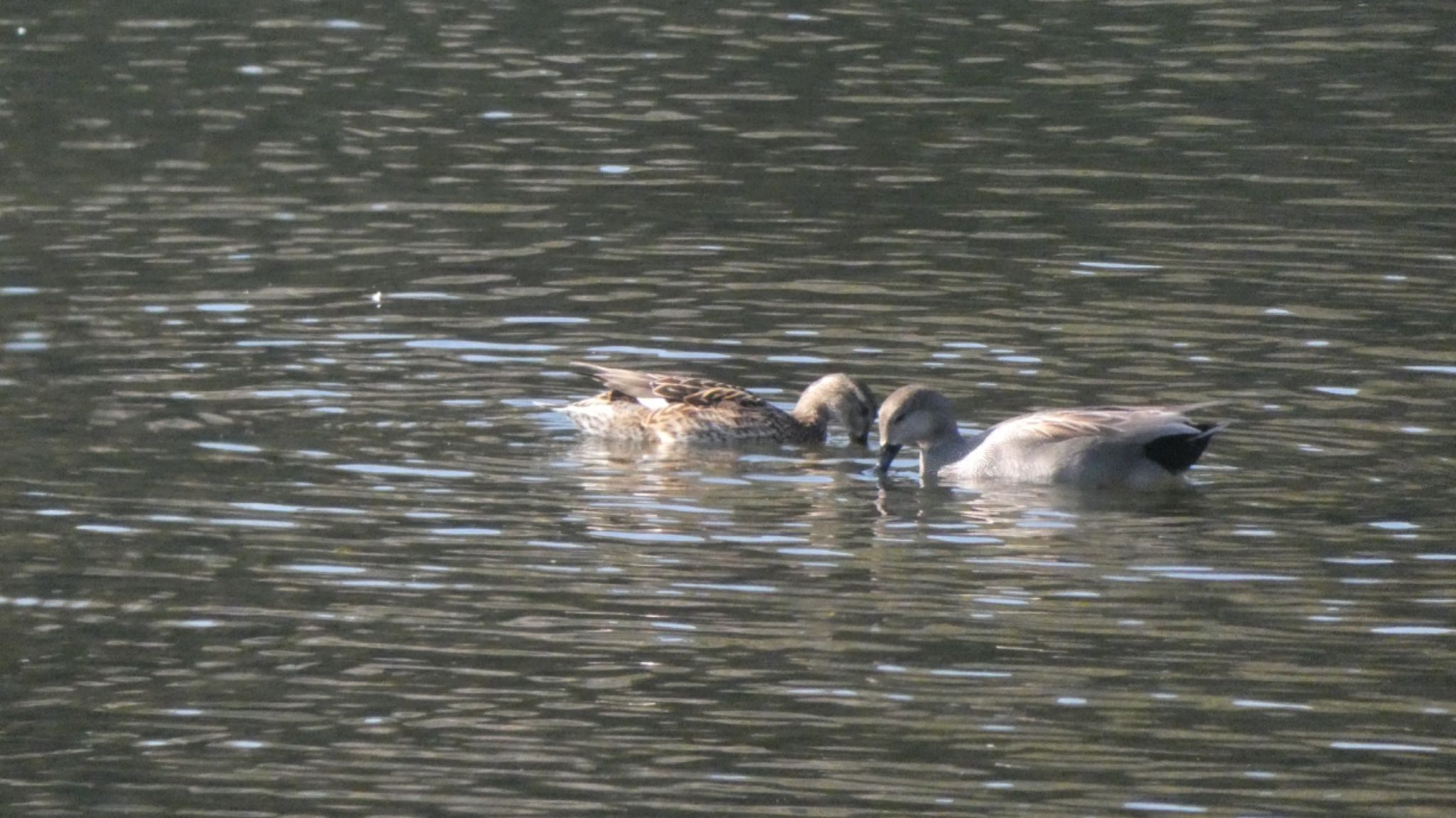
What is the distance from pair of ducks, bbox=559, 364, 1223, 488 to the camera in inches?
511

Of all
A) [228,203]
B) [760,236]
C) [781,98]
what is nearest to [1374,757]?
[760,236]

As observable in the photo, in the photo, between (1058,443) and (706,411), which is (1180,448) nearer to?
(1058,443)

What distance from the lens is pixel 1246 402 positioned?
14219mm

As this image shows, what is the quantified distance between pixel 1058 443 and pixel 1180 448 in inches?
22.8

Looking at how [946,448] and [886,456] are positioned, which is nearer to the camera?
[946,448]

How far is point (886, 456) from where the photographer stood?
14.0 meters

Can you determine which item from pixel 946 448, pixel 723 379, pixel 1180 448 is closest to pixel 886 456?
pixel 946 448

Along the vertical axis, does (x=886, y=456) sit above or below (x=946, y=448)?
below

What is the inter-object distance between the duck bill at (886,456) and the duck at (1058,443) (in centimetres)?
15

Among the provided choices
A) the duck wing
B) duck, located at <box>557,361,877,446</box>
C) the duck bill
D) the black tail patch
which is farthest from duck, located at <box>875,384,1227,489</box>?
the duck wing

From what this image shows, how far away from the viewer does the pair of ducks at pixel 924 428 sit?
13.0 metres

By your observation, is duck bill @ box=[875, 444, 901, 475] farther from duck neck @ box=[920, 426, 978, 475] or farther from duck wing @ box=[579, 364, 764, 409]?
duck wing @ box=[579, 364, 764, 409]

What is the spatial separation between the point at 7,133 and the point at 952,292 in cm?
Result: 896

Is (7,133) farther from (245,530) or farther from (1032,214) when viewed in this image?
(245,530)
